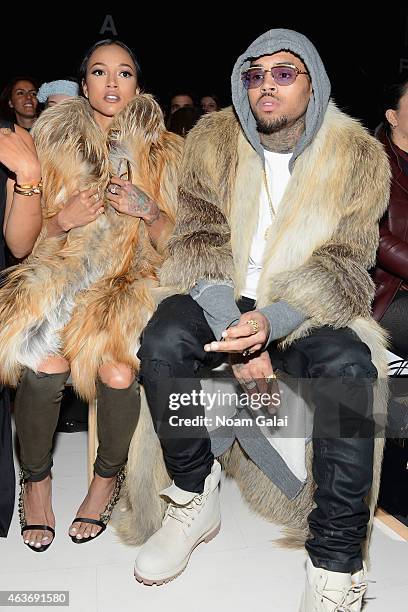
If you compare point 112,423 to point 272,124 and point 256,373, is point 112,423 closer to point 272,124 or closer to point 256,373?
point 256,373

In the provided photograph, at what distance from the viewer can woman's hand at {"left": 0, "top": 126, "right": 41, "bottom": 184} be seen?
2.01m

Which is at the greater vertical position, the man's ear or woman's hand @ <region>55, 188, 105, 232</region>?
the man's ear

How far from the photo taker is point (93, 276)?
2234 mm

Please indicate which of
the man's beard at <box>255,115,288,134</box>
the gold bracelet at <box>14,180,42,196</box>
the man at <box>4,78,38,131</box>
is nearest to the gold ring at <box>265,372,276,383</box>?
the man's beard at <box>255,115,288,134</box>

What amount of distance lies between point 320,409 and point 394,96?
4.85ft

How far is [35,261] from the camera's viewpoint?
2.24m

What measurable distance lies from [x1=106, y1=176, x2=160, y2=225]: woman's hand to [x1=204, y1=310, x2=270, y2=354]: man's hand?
0.53 m

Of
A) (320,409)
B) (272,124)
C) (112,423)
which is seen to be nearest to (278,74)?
(272,124)

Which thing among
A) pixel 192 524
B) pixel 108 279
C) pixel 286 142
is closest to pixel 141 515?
pixel 192 524

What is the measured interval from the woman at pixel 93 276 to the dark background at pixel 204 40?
213 inches

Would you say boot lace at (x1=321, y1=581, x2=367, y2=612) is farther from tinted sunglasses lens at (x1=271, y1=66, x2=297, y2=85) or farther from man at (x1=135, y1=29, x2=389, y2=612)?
tinted sunglasses lens at (x1=271, y1=66, x2=297, y2=85)

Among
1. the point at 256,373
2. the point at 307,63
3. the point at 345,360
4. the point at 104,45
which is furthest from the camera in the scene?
the point at 104,45

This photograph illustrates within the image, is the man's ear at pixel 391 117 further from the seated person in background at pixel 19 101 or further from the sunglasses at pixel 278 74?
the seated person in background at pixel 19 101

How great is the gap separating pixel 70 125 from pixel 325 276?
97 centimetres
